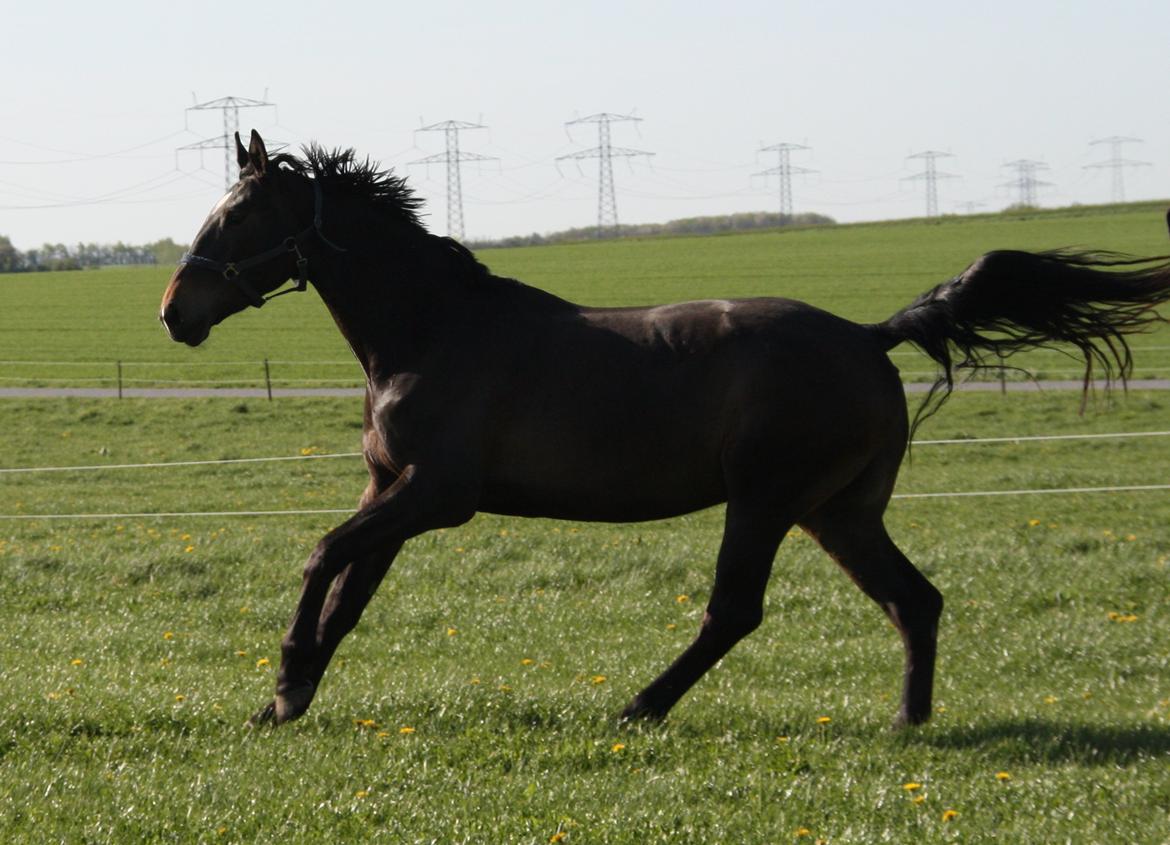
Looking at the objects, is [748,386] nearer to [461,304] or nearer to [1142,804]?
[461,304]

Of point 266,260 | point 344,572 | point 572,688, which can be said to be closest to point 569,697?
point 572,688

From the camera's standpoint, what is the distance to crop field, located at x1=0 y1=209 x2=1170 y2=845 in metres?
4.84

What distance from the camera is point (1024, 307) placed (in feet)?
22.3

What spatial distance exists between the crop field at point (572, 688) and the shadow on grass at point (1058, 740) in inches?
0.7

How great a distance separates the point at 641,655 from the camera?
8312mm

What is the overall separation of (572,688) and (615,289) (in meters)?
60.0

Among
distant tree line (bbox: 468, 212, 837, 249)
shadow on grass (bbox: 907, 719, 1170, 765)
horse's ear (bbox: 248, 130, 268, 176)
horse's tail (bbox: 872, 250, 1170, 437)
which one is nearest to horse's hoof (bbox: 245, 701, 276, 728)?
horse's ear (bbox: 248, 130, 268, 176)

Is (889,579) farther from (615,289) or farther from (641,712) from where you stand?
(615,289)

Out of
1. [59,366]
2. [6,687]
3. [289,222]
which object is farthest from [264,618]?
[59,366]

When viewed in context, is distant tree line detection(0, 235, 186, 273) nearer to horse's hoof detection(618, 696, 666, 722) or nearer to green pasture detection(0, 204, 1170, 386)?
green pasture detection(0, 204, 1170, 386)

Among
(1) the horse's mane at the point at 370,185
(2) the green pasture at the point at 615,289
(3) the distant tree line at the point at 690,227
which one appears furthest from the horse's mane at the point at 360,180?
(3) the distant tree line at the point at 690,227

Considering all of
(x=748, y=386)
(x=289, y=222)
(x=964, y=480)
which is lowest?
(x=964, y=480)

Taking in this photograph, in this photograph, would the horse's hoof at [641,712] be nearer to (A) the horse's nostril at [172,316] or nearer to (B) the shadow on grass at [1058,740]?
(B) the shadow on grass at [1058,740]

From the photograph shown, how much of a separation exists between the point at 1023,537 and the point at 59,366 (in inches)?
1517
